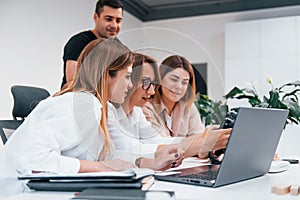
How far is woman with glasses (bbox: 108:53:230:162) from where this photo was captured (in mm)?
1098

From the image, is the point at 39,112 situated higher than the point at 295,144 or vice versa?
the point at 39,112

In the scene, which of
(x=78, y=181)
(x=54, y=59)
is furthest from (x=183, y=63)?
(x=54, y=59)

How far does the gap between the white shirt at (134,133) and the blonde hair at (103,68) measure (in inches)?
2.2

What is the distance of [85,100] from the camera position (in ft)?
3.51

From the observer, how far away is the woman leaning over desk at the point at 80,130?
99cm

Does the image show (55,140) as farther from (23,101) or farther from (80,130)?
(23,101)

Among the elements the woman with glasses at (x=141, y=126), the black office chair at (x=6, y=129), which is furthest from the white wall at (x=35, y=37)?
the woman with glasses at (x=141, y=126)

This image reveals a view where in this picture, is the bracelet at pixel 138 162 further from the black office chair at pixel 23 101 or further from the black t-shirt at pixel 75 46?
the black t-shirt at pixel 75 46

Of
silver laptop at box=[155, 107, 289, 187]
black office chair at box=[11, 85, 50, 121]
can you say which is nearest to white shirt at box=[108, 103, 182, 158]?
silver laptop at box=[155, 107, 289, 187]

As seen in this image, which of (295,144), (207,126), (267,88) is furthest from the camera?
(267,88)

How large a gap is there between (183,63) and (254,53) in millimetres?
3627

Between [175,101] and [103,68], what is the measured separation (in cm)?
24

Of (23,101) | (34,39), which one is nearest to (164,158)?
(23,101)

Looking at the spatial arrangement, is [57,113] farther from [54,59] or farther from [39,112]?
[54,59]
